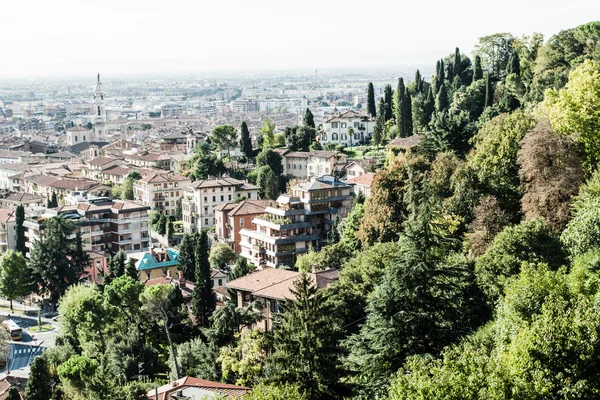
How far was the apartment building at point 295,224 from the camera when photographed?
4394 cm

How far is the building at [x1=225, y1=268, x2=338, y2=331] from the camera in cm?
2959

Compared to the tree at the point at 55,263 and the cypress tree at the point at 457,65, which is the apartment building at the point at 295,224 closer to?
the tree at the point at 55,263

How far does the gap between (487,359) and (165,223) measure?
4545 centimetres

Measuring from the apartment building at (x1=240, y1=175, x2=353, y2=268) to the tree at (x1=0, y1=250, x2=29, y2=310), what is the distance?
11734mm

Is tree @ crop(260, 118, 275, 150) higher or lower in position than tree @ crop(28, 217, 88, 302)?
higher

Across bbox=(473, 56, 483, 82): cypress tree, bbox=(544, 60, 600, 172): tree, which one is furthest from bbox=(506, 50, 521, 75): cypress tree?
bbox=(544, 60, 600, 172): tree

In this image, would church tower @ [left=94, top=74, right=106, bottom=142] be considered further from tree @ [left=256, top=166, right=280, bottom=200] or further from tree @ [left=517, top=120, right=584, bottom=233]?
tree @ [left=517, top=120, right=584, bottom=233]

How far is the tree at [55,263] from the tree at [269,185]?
15.1 meters

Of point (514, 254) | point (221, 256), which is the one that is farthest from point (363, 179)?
point (514, 254)

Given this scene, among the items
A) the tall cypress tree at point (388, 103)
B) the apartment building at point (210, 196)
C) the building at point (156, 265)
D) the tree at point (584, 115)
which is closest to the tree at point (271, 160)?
the apartment building at point (210, 196)

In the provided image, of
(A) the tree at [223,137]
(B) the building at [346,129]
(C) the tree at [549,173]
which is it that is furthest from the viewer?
(A) the tree at [223,137]

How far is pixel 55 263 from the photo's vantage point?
45.6 meters

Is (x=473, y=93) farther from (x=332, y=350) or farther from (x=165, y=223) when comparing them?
(x=332, y=350)

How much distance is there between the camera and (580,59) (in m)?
38.3
